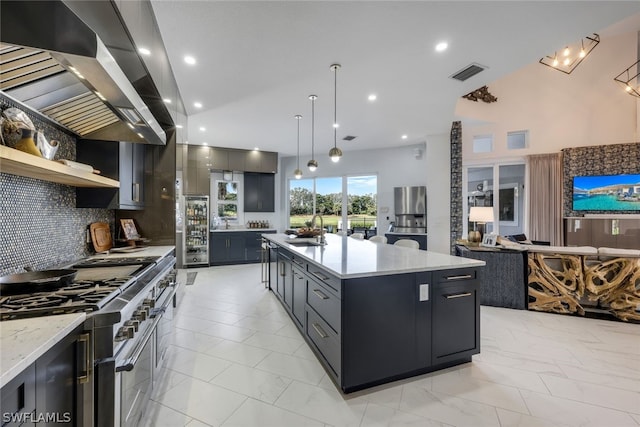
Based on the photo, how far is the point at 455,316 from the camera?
2.18 metres

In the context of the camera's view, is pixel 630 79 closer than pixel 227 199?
Yes

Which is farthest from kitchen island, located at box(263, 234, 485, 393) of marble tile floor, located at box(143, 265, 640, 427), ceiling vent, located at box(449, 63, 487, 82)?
ceiling vent, located at box(449, 63, 487, 82)

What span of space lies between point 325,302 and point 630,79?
7474 mm

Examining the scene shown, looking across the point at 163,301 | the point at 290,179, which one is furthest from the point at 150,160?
the point at 290,179

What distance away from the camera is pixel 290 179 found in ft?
25.3

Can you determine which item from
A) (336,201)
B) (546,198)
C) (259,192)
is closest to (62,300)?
(259,192)

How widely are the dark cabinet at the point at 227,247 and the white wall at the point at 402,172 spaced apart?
1307 millimetres

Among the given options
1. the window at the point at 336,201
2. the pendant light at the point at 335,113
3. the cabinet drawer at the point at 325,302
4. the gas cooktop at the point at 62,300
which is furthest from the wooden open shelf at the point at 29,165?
the window at the point at 336,201

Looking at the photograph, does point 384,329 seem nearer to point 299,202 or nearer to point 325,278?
point 325,278

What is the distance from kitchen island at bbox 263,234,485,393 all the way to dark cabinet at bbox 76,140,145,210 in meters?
1.89

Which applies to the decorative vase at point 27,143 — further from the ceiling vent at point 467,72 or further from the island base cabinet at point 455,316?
the ceiling vent at point 467,72

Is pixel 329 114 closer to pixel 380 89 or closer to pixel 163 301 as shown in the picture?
pixel 380 89

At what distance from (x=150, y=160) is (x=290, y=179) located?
4.52 metres

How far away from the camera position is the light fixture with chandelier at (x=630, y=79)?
5143 mm
